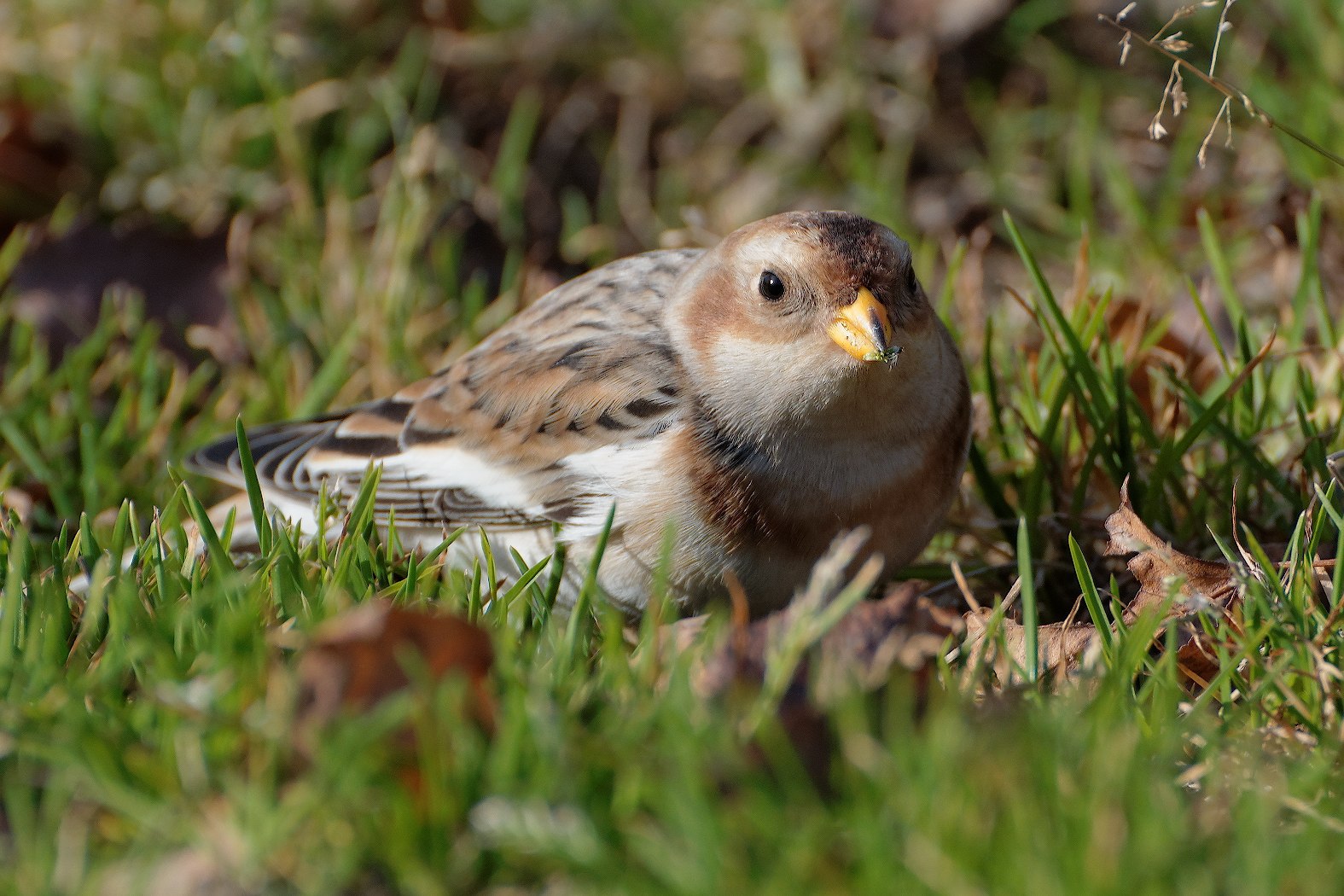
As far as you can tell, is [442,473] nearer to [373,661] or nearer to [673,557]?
[673,557]

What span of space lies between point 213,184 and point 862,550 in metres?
3.01

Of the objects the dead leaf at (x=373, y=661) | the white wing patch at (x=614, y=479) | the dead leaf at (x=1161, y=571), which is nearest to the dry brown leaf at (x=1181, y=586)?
the dead leaf at (x=1161, y=571)

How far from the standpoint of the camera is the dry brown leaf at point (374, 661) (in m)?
2.12

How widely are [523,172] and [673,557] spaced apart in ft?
9.50

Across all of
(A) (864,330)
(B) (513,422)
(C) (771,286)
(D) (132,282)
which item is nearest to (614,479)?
(B) (513,422)

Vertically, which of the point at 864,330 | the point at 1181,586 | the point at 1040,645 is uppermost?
the point at 864,330

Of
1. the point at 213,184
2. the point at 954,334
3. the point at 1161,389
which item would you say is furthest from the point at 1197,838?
the point at 213,184

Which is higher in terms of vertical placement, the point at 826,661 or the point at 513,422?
the point at 513,422

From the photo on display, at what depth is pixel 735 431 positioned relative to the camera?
10.3 feet

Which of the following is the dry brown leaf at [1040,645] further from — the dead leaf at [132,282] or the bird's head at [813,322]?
the dead leaf at [132,282]

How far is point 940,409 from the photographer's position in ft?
10.6

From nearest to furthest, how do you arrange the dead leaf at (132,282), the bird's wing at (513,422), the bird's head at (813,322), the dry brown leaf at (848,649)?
the dry brown leaf at (848,649) → the bird's head at (813,322) → the bird's wing at (513,422) → the dead leaf at (132,282)

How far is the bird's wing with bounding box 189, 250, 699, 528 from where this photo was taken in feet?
10.9

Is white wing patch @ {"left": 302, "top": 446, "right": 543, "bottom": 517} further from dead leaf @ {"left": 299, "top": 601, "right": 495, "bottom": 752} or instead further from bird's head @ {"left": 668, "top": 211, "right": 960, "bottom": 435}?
dead leaf @ {"left": 299, "top": 601, "right": 495, "bottom": 752}
